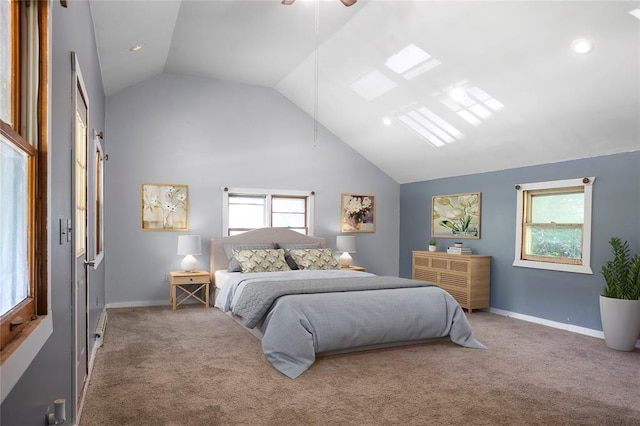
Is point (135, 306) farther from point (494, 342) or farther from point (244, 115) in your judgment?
point (494, 342)

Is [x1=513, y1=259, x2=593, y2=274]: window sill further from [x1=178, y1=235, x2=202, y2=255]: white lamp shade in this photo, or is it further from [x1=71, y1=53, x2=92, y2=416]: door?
[x1=71, y1=53, x2=92, y2=416]: door

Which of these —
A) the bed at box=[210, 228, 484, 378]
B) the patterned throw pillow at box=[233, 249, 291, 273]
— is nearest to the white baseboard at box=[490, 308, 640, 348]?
the bed at box=[210, 228, 484, 378]

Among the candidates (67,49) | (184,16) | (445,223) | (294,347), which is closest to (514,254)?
(445,223)

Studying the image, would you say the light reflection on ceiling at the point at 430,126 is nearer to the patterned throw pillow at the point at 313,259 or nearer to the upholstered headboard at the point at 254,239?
the patterned throw pillow at the point at 313,259

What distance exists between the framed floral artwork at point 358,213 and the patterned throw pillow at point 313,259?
4.26 feet

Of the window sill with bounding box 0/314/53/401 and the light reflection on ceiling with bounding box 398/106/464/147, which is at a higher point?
the light reflection on ceiling with bounding box 398/106/464/147

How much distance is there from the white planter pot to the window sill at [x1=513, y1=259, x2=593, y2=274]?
65 centimetres

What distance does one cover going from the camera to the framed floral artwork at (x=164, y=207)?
250 inches

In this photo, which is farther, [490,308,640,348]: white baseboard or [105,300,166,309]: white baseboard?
[105,300,166,309]: white baseboard

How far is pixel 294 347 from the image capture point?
3.78m

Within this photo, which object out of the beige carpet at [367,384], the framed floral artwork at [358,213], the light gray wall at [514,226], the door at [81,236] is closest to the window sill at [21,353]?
the door at [81,236]

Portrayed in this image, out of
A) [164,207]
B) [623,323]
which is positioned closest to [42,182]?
[623,323]

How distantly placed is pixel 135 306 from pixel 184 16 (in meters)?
3.77

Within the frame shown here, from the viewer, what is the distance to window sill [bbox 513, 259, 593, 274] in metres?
5.09
